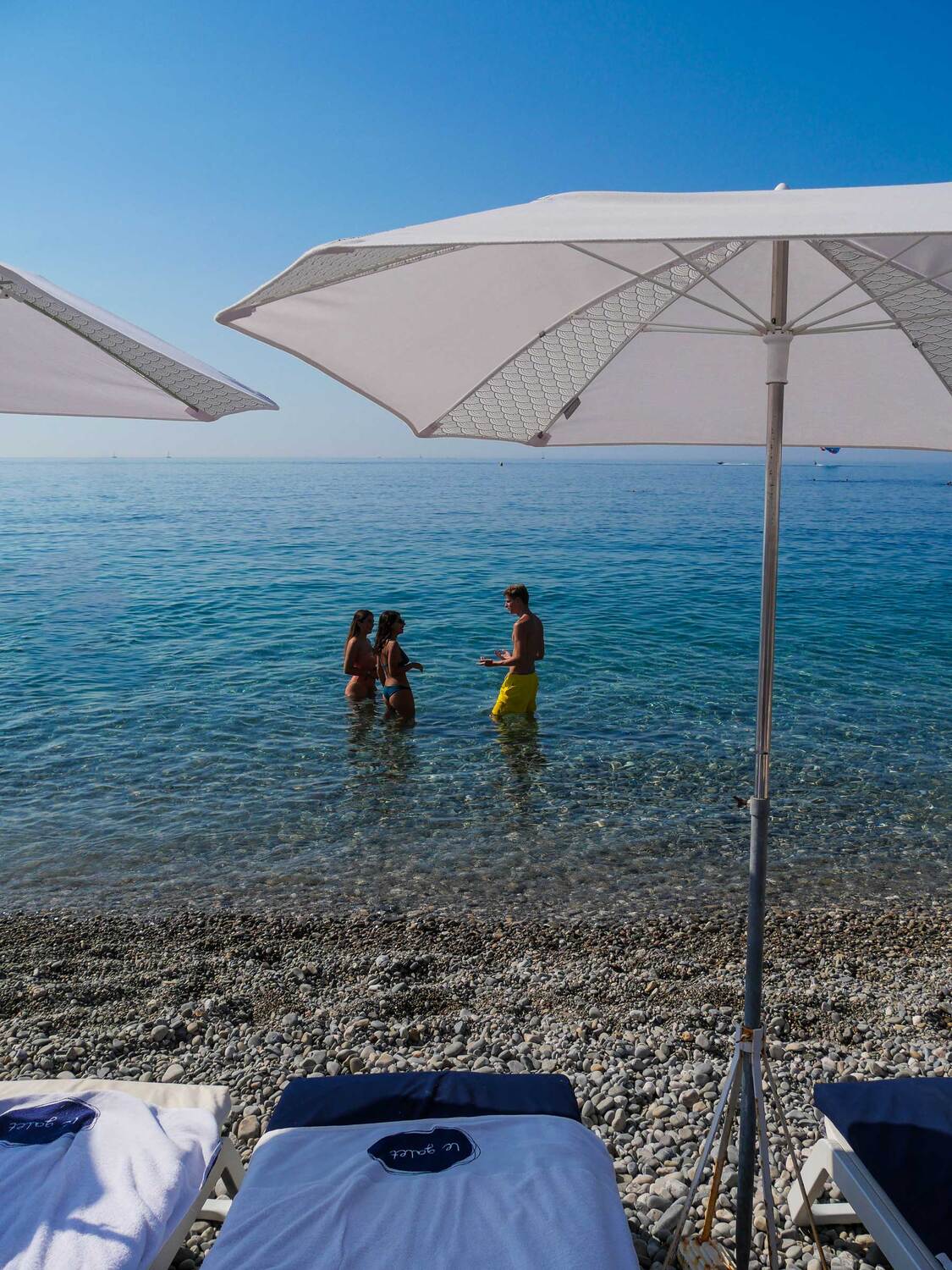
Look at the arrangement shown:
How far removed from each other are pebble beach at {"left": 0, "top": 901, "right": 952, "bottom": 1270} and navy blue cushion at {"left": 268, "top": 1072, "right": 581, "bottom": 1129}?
25.5 inches

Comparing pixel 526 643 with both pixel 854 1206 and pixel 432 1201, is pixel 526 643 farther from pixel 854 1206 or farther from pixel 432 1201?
pixel 432 1201

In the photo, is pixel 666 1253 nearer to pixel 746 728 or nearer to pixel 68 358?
pixel 68 358

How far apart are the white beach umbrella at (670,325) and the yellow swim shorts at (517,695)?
6565 mm

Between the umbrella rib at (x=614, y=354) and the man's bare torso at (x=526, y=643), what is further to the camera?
the man's bare torso at (x=526, y=643)

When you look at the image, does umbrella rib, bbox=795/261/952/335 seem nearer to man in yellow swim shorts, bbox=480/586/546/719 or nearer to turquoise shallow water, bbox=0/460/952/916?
turquoise shallow water, bbox=0/460/952/916

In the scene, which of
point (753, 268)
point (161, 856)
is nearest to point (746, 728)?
point (161, 856)

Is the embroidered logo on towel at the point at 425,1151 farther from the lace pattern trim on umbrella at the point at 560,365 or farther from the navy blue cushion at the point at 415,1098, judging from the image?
the lace pattern trim on umbrella at the point at 560,365

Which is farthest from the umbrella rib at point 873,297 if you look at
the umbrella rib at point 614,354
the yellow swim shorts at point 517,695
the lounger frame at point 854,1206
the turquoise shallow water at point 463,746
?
the yellow swim shorts at point 517,695

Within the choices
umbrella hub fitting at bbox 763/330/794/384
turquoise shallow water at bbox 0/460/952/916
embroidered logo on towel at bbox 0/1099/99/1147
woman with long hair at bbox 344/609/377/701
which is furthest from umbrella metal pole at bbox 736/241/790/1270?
woman with long hair at bbox 344/609/377/701

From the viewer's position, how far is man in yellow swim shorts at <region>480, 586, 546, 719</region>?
36.0 ft

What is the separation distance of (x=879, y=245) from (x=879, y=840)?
244 inches

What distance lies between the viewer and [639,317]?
3617 mm

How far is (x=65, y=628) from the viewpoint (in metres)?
19.9

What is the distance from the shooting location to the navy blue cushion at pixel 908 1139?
2793mm
